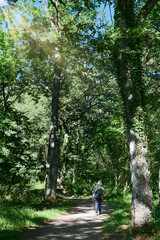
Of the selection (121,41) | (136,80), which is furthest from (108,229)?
(121,41)

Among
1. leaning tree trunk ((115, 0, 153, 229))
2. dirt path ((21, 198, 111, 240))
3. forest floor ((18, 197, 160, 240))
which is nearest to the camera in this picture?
leaning tree trunk ((115, 0, 153, 229))

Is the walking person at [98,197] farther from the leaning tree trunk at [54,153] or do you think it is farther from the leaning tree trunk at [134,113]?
the leaning tree trunk at [134,113]

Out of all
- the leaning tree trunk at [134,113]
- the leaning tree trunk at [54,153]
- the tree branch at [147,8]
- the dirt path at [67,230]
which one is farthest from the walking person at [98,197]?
the tree branch at [147,8]

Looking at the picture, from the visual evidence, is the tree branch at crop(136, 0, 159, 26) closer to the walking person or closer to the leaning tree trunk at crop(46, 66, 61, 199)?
the leaning tree trunk at crop(46, 66, 61, 199)

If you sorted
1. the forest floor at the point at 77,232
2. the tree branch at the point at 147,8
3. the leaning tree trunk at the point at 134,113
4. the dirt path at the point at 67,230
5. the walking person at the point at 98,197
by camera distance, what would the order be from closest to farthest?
1. the leaning tree trunk at the point at 134,113
2. the forest floor at the point at 77,232
3. the dirt path at the point at 67,230
4. the tree branch at the point at 147,8
5. the walking person at the point at 98,197

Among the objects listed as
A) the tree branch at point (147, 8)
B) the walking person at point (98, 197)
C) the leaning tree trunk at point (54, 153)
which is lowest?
the walking person at point (98, 197)

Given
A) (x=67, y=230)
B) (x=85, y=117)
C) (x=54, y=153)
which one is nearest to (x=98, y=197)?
(x=67, y=230)

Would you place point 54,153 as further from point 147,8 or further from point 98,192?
point 147,8

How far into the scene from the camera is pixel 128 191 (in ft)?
61.2

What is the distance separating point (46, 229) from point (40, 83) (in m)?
11.3

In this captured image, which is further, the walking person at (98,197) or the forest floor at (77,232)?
the walking person at (98,197)

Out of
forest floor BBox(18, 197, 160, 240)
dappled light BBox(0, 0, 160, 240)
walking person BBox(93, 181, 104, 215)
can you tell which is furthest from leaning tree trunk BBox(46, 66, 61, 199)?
forest floor BBox(18, 197, 160, 240)

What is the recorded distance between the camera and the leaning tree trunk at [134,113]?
5867 millimetres

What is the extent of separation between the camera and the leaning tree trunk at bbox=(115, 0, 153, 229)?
5.87 meters
